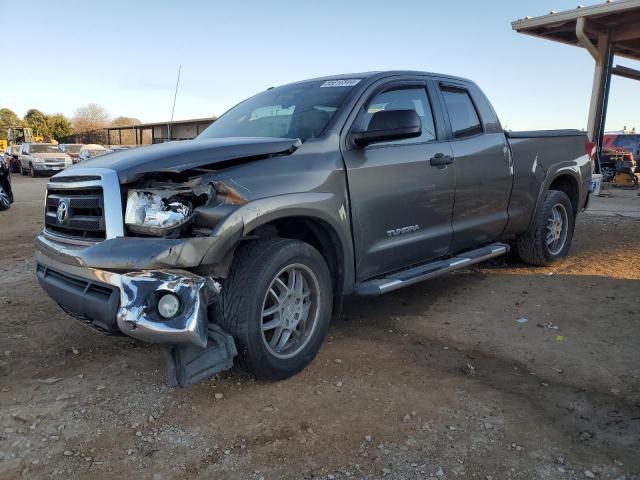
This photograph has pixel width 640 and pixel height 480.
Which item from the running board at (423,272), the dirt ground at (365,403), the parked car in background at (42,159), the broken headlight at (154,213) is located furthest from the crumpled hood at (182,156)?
the parked car in background at (42,159)

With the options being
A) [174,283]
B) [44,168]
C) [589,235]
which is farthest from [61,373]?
[44,168]

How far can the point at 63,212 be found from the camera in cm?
312

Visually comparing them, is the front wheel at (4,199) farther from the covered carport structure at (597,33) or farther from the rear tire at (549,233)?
the covered carport structure at (597,33)

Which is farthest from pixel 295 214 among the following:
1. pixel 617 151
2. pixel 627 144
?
pixel 627 144

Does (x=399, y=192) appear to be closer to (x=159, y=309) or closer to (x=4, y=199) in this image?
(x=159, y=309)

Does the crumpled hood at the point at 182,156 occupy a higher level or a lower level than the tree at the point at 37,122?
lower

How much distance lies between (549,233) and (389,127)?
332cm

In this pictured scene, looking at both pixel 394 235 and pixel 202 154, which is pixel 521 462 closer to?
pixel 394 235

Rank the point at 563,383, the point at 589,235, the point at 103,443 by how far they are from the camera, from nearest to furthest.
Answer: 1. the point at 103,443
2. the point at 563,383
3. the point at 589,235

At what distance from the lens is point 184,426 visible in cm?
270

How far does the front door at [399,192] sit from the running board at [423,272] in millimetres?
66

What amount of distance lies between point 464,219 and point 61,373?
3284 mm

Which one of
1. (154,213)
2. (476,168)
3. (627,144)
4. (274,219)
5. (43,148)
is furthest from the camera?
(43,148)

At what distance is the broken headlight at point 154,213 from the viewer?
268cm
